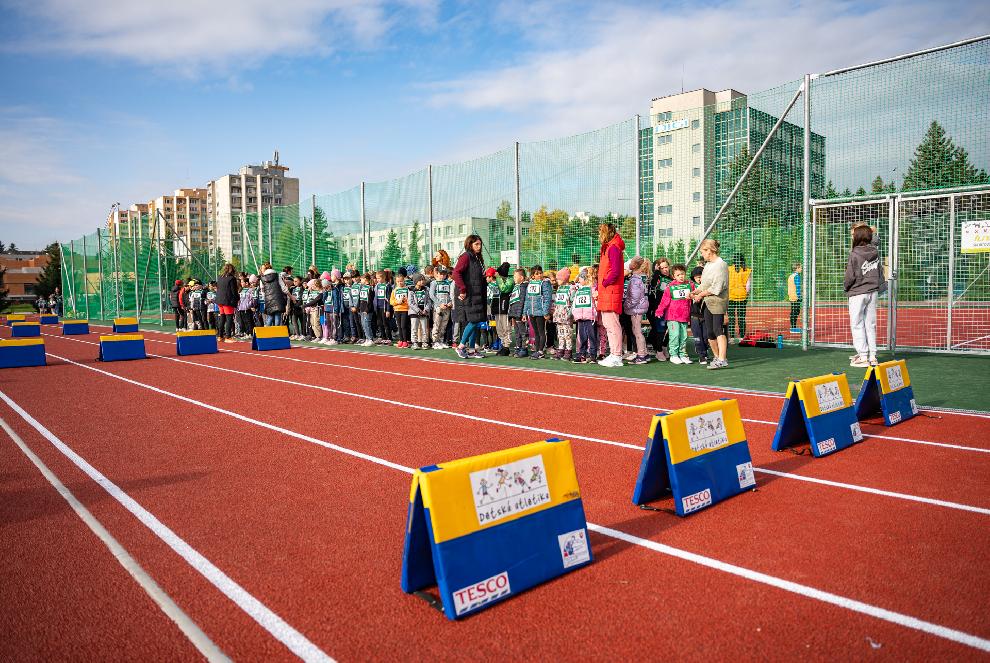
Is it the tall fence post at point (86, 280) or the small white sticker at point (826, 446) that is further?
the tall fence post at point (86, 280)

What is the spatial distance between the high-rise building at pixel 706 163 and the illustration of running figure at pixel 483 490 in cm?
1183

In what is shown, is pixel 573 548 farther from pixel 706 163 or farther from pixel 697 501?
pixel 706 163

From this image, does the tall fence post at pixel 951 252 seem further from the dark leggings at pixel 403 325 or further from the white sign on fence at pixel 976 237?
the dark leggings at pixel 403 325

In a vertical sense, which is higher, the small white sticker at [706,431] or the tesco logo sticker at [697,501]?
the small white sticker at [706,431]

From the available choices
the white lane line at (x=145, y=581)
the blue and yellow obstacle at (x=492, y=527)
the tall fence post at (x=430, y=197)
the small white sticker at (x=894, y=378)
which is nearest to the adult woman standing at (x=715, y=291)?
the small white sticker at (x=894, y=378)

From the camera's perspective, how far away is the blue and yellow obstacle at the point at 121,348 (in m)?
15.0

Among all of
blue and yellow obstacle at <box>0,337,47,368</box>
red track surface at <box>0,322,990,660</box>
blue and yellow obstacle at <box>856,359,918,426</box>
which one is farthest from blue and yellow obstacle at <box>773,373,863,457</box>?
blue and yellow obstacle at <box>0,337,47,368</box>

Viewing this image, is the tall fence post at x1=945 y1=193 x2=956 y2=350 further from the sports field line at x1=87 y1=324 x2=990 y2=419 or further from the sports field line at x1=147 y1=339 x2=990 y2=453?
the sports field line at x1=147 y1=339 x2=990 y2=453

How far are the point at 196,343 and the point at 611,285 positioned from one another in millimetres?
11007

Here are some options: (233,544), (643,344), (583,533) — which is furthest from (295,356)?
(583,533)

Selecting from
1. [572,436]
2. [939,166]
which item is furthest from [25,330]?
[939,166]

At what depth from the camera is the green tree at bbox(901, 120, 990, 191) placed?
11789 millimetres

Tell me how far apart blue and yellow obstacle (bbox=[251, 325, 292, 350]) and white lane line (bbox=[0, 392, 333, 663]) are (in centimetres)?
1176

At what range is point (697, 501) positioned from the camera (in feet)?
14.3
